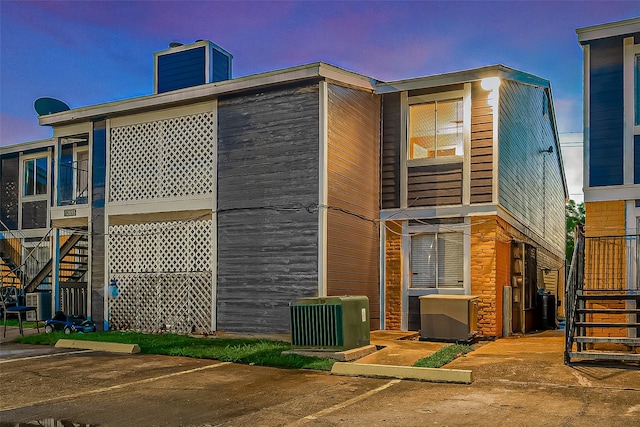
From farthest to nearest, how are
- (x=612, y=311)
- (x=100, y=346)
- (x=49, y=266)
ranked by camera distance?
(x=49, y=266) < (x=100, y=346) < (x=612, y=311)

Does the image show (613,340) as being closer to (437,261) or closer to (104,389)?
(437,261)

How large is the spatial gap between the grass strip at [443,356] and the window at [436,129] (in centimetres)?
447

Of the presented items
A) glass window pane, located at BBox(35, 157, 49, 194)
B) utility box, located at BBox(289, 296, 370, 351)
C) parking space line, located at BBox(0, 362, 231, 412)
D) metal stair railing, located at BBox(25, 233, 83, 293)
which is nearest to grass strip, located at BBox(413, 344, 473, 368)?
utility box, located at BBox(289, 296, 370, 351)

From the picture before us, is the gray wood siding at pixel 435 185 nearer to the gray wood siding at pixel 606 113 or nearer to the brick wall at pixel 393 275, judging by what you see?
the brick wall at pixel 393 275

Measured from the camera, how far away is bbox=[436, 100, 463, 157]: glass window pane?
13.8m

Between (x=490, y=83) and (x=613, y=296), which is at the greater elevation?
(x=490, y=83)

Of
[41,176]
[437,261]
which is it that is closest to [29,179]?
[41,176]

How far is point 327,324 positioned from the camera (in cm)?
1056

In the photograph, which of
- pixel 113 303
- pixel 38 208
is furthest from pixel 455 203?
pixel 38 208

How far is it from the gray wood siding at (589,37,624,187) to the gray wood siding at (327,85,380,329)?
4.78 metres

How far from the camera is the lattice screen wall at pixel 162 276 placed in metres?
14.0

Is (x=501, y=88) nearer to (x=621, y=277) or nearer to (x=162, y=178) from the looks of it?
(x=621, y=277)

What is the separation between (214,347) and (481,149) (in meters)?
6.89

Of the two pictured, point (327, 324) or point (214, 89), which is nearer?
point (327, 324)
